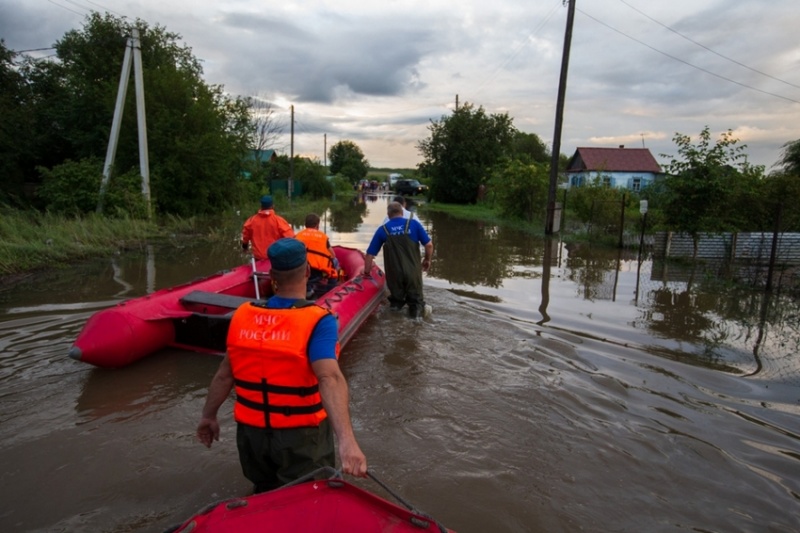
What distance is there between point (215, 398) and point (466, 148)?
1230 inches

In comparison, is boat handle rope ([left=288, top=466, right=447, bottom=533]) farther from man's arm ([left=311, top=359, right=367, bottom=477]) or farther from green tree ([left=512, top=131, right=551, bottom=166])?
green tree ([left=512, top=131, right=551, bottom=166])

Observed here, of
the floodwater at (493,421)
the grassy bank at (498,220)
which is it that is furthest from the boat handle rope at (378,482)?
the grassy bank at (498,220)

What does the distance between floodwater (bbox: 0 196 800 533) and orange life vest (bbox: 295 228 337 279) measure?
951mm

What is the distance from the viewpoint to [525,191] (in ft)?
68.5

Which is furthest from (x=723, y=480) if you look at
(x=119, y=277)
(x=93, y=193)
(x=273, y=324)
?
(x=93, y=193)

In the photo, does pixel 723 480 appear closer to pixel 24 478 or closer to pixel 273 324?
pixel 273 324

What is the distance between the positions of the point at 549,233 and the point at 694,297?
8.68 metres

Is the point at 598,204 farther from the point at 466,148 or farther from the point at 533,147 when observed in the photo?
the point at 533,147

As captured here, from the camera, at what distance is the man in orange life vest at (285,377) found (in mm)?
2055

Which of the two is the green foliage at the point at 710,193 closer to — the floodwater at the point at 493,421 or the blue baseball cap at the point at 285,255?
the floodwater at the point at 493,421

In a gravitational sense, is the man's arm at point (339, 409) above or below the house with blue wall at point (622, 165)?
below

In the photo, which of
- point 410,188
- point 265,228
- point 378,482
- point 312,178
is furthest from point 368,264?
point 410,188

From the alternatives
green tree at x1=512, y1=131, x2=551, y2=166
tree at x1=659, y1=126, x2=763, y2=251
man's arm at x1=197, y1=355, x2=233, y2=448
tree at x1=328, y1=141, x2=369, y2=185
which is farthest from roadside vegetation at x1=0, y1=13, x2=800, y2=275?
tree at x1=328, y1=141, x2=369, y2=185

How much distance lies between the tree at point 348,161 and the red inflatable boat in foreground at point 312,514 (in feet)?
238
